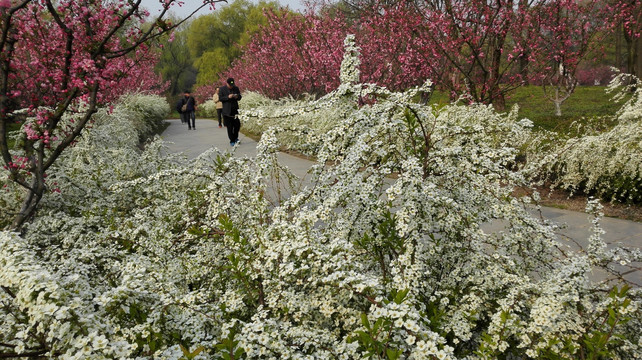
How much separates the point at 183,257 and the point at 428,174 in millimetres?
2070

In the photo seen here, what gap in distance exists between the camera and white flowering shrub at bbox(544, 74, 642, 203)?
517 cm

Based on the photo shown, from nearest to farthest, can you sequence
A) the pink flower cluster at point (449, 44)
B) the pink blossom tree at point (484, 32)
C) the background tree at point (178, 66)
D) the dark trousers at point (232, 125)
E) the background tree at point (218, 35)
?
the pink blossom tree at point (484, 32) < the pink flower cluster at point (449, 44) < the dark trousers at point (232, 125) < the background tree at point (218, 35) < the background tree at point (178, 66)

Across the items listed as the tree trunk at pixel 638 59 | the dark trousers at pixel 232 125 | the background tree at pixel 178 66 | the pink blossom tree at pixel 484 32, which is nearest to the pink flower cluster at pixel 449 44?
the pink blossom tree at pixel 484 32

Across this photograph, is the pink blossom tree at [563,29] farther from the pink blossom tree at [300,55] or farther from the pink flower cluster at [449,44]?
the pink blossom tree at [300,55]

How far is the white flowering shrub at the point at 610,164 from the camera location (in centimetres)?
517

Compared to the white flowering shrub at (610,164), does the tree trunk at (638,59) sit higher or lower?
higher

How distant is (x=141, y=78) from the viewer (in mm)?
26656

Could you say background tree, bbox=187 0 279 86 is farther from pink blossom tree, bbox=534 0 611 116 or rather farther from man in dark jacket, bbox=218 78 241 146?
pink blossom tree, bbox=534 0 611 116

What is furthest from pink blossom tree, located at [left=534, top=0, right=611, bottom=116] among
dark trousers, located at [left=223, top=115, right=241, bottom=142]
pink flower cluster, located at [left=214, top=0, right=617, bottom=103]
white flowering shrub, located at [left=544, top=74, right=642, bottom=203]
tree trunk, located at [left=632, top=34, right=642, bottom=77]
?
dark trousers, located at [left=223, top=115, right=241, bottom=142]

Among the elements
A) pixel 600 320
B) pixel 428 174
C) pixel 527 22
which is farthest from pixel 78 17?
pixel 527 22

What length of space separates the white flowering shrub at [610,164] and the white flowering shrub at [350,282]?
3.33 meters

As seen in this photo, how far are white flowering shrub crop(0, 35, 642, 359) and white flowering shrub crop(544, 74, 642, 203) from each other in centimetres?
333

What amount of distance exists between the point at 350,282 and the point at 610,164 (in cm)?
528

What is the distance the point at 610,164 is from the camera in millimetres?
5289
